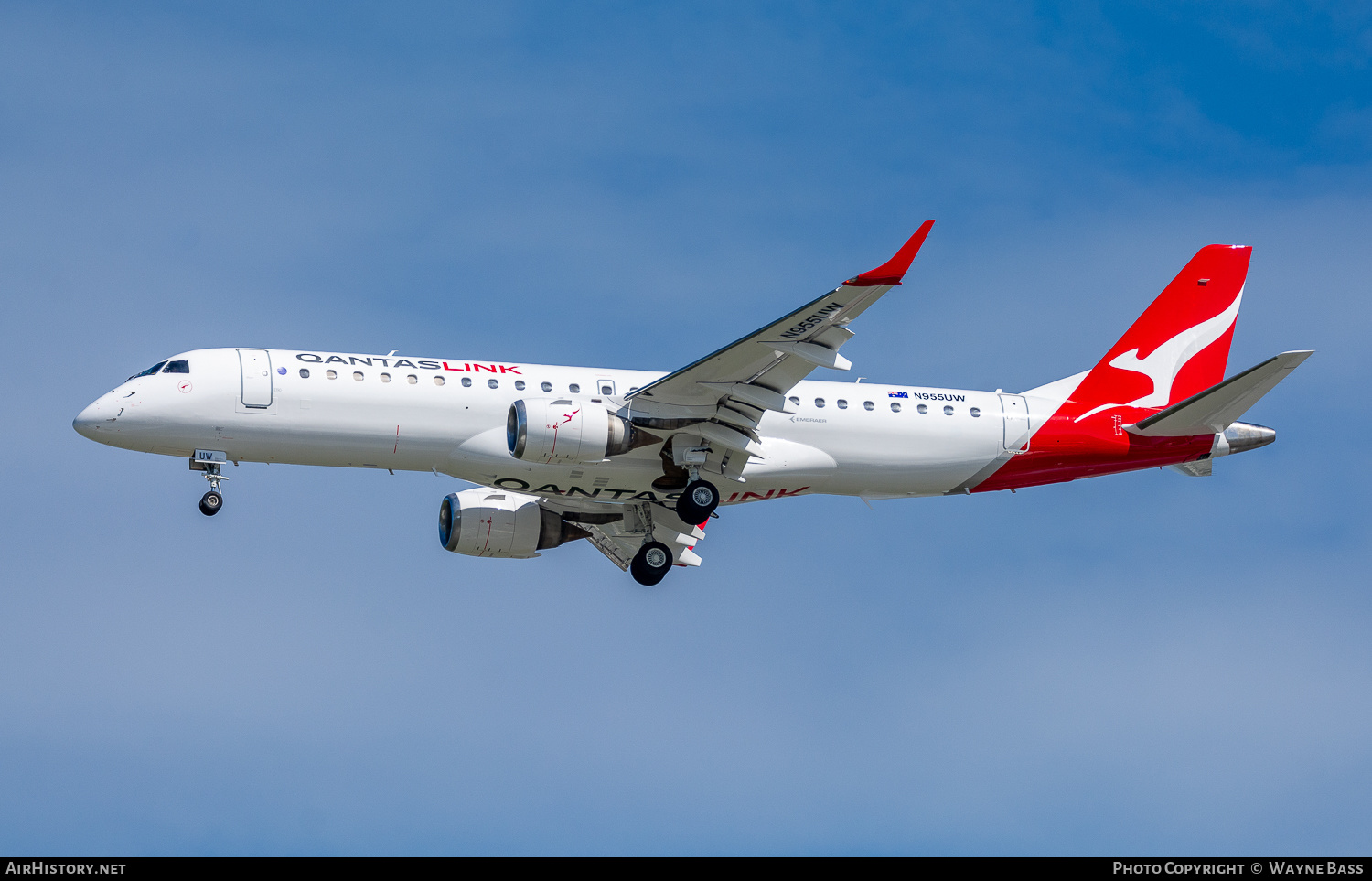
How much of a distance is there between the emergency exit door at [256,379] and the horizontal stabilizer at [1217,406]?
21.2m

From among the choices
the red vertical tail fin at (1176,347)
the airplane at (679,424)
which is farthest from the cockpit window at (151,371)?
the red vertical tail fin at (1176,347)

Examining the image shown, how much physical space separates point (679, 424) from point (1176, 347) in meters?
14.7

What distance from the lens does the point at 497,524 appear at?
42.0m

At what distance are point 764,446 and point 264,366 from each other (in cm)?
1178

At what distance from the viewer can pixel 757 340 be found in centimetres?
3497

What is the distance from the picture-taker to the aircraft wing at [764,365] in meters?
33.1

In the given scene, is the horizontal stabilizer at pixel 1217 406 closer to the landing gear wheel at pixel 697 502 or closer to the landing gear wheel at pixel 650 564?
the landing gear wheel at pixel 697 502

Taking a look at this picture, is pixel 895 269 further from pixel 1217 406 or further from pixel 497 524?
pixel 497 524

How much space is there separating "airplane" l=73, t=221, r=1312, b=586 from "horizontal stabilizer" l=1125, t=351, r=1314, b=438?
2.0 inches

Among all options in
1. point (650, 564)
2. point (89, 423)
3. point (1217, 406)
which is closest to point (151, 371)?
point (89, 423)

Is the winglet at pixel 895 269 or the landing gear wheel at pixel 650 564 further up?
the winglet at pixel 895 269

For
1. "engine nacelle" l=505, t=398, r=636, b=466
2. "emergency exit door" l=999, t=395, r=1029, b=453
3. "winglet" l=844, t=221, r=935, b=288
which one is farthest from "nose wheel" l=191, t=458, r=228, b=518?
"emergency exit door" l=999, t=395, r=1029, b=453
